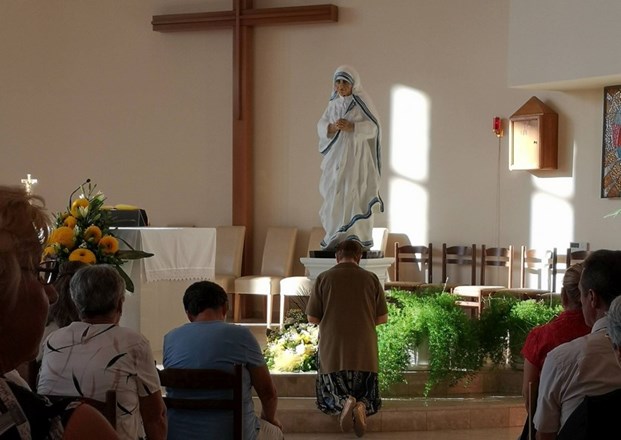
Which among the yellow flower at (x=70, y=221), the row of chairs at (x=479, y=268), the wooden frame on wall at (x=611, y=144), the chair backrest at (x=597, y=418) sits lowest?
the row of chairs at (x=479, y=268)

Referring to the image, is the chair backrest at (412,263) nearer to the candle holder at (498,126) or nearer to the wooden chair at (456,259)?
the wooden chair at (456,259)

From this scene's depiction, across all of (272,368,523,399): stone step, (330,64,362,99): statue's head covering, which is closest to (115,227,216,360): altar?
(272,368,523,399): stone step

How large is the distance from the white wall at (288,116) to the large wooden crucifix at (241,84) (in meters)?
0.12

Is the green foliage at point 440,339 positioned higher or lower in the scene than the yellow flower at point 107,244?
lower

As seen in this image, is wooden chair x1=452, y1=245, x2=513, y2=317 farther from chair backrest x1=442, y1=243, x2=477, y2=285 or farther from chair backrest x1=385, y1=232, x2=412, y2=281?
chair backrest x1=385, y1=232, x2=412, y2=281

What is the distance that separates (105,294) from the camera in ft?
10.7

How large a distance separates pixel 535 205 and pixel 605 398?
318 inches

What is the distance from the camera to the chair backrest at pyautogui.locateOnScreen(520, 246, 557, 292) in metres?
10.1

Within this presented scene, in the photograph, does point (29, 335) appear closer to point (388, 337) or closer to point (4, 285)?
point (4, 285)

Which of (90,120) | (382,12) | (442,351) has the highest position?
(382,12)

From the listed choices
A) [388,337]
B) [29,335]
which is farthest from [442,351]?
[29,335]

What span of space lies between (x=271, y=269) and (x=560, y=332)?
785 centimetres

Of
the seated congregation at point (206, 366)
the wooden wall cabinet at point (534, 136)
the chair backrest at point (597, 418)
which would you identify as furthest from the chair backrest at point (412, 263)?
the chair backrest at point (597, 418)

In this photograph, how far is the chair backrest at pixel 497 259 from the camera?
10.2 meters
